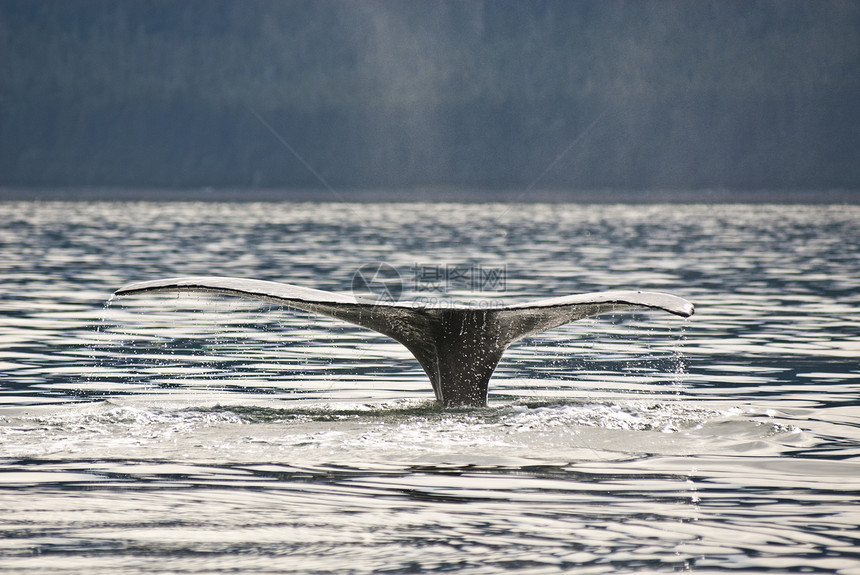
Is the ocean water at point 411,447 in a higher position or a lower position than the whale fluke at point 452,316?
lower

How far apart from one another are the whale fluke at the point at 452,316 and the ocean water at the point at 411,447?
17.3 inches

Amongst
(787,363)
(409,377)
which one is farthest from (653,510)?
(787,363)

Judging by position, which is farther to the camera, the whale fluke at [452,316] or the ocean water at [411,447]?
the whale fluke at [452,316]

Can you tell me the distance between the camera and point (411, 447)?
34.0 feet

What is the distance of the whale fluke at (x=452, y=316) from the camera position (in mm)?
10430

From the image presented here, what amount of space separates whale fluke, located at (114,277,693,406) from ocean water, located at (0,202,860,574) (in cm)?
44

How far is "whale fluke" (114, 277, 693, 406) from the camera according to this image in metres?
10.4

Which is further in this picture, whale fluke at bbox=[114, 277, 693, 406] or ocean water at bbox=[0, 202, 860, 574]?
whale fluke at bbox=[114, 277, 693, 406]

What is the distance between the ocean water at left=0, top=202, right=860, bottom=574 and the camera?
24.0 feet

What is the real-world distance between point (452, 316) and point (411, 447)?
1.31 m

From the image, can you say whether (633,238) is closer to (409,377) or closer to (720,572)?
(409,377)

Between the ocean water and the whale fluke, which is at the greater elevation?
the whale fluke

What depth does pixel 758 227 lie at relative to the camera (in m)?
74.3

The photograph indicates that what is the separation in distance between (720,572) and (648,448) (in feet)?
11.8
